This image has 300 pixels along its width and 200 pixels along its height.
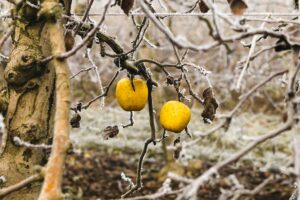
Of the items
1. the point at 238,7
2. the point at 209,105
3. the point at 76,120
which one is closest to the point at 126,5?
the point at 238,7

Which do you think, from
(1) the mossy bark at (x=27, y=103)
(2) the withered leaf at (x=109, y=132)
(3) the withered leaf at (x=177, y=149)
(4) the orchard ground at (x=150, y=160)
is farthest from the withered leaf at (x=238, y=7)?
(4) the orchard ground at (x=150, y=160)

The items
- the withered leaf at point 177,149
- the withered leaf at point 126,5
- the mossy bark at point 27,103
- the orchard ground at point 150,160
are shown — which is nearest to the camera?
the withered leaf at point 177,149

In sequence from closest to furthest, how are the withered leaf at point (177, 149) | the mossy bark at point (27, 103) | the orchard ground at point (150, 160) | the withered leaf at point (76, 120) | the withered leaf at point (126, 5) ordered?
the withered leaf at point (177, 149)
the withered leaf at point (126, 5)
the mossy bark at point (27, 103)
the withered leaf at point (76, 120)
the orchard ground at point (150, 160)

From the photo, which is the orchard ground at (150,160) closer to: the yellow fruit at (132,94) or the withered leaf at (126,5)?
the yellow fruit at (132,94)

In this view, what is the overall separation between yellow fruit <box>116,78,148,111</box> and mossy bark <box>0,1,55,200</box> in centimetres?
20

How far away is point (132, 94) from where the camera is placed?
54.2 inches

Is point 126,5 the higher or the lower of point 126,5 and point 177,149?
the higher

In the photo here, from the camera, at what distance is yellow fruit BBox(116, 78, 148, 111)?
138cm

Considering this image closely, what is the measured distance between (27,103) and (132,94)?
260mm

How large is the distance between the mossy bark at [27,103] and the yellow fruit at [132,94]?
0.20 m

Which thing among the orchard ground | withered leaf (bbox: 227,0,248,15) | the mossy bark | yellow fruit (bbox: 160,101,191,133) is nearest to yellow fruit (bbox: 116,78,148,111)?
yellow fruit (bbox: 160,101,191,133)

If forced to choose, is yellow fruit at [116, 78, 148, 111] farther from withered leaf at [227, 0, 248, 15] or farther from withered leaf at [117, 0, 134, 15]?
withered leaf at [227, 0, 248, 15]

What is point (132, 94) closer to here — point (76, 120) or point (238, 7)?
point (76, 120)

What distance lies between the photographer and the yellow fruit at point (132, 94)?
4.51 feet
